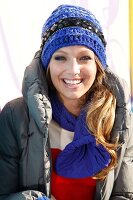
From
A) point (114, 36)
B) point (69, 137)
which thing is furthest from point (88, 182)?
point (114, 36)

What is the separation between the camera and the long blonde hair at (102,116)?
55.7 inches

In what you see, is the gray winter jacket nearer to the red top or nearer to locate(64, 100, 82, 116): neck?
the red top

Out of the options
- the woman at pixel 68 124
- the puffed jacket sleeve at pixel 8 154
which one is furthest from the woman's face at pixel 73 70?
the puffed jacket sleeve at pixel 8 154

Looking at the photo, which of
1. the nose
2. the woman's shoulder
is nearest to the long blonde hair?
the nose

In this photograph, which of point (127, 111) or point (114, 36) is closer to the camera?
point (127, 111)

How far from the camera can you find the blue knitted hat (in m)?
1.31

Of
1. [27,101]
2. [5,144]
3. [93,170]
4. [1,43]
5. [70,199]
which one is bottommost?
[70,199]

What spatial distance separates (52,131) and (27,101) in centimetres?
19

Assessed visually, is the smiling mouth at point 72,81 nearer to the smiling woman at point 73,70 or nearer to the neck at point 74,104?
the smiling woman at point 73,70

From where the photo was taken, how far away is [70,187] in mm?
1423

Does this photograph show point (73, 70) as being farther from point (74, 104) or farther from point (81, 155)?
point (81, 155)

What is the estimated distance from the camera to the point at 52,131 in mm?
1449

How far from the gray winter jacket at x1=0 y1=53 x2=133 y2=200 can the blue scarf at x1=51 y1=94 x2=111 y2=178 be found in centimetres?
6

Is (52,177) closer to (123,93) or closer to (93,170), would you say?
(93,170)
